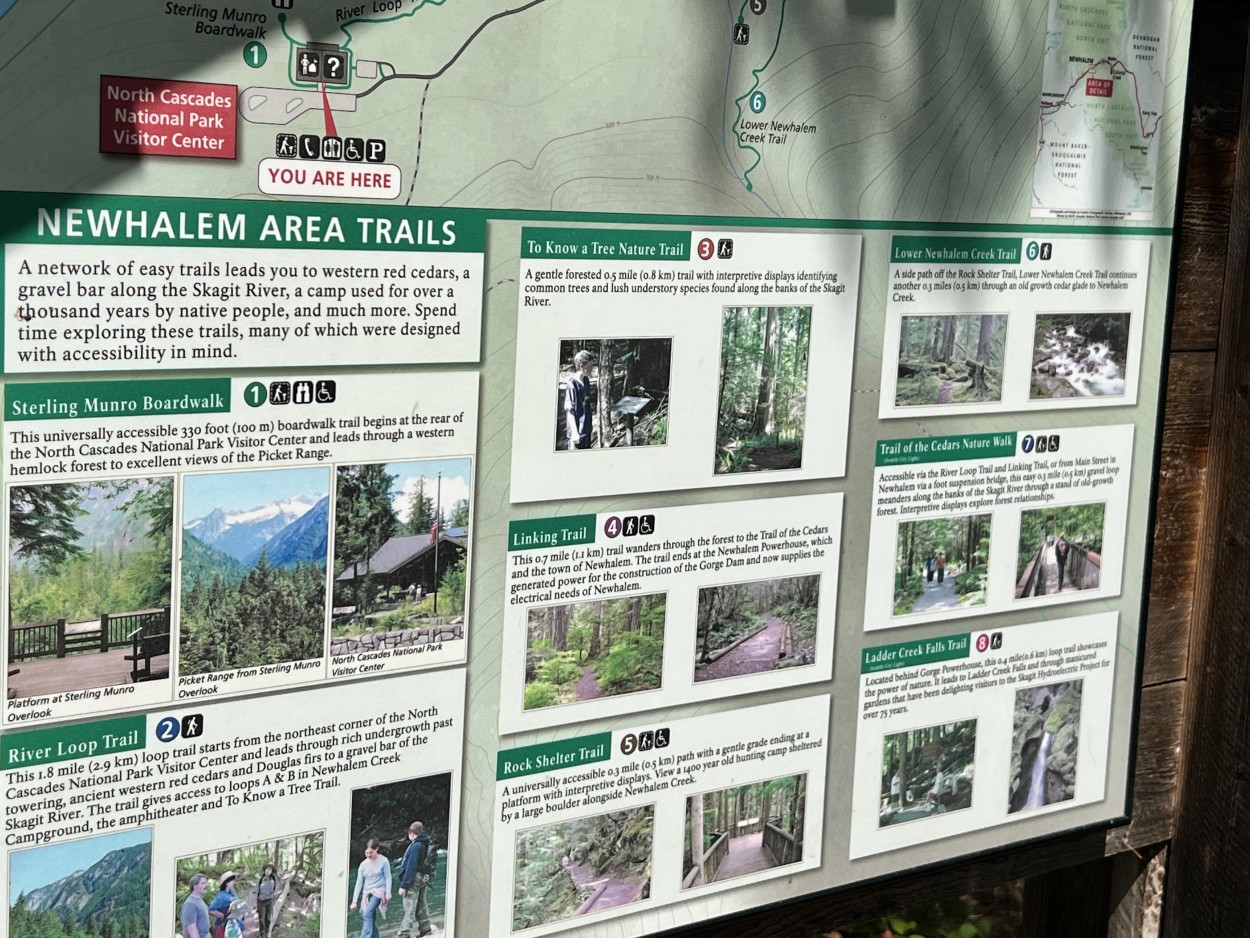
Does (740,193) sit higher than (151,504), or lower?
higher

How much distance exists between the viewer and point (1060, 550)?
233cm

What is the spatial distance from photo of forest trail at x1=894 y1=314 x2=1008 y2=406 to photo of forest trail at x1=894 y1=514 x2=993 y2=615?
0.20 m

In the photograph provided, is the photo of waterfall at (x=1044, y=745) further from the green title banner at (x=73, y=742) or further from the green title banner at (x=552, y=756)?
the green title banner at (x=73, y=742)

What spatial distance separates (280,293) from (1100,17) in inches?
54.0

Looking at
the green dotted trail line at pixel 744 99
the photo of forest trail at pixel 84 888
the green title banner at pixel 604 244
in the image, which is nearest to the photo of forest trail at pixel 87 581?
the photo of forest trail at pixel 84 888

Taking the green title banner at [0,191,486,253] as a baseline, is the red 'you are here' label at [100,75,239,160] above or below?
above

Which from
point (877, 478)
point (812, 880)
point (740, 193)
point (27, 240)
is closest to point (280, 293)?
point (27, 240)

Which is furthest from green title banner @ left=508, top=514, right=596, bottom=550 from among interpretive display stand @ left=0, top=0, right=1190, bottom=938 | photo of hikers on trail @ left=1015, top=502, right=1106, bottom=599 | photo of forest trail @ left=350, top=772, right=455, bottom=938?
photo of hikers on trail @ left=1015, top=502, right=1106, bottom=599

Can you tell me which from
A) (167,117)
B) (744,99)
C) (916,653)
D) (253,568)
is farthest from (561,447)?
(916,653)

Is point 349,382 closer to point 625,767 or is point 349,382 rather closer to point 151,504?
point 151,504

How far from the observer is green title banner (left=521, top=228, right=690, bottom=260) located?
1751 mm

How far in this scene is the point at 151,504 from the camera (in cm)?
154

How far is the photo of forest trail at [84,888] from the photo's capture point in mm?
1565

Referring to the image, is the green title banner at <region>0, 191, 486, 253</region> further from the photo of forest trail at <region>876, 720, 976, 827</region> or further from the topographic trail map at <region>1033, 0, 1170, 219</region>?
the photo of forest trail at <region>876, 720, 976, 827</region>
